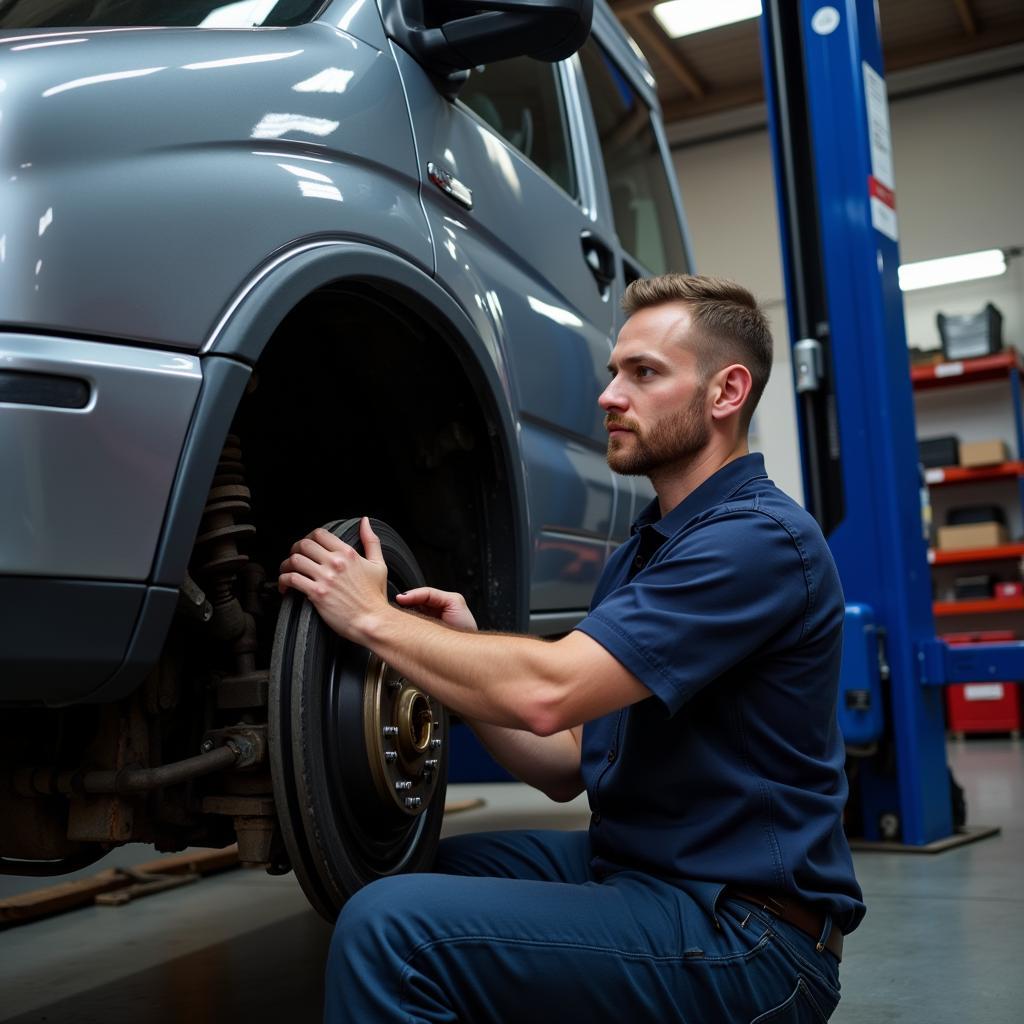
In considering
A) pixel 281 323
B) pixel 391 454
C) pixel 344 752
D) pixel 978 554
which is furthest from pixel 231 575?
pixel 978 554

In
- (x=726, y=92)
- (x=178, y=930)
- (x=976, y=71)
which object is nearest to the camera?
(x=178, y=930)

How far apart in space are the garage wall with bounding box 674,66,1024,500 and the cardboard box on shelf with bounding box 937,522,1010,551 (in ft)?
3.22

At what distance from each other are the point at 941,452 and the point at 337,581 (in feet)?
23.7

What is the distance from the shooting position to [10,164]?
1.13 m

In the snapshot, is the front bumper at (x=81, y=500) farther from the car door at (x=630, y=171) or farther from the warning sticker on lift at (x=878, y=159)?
the warning sticker on lift at (x=878, y=159)

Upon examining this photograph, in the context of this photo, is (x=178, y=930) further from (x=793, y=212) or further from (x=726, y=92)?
(x=726, y=92)

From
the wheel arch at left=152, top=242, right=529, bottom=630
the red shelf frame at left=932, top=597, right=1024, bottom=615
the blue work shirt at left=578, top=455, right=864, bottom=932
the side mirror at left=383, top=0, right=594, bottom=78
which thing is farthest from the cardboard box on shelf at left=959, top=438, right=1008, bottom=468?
the blue work shirt at left=578, top=455, right=864, bottom=932

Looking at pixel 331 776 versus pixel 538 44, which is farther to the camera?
pixel 538 44

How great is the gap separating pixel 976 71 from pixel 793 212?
6271 mm

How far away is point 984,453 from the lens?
7.73 m

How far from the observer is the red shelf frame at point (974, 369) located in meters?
7.81

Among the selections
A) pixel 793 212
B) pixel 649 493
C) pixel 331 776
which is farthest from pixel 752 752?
pixel 793 212

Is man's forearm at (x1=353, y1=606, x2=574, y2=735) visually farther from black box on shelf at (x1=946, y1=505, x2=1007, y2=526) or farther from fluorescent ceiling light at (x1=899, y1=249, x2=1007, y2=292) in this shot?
fluorescent ceiling light at (x1=899, y1=249, x2=1007, y2=292)

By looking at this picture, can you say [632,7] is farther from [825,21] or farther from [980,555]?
[825,21]
